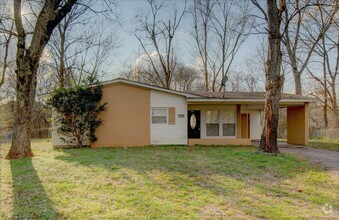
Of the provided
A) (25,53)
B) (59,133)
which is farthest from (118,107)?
(25,53)

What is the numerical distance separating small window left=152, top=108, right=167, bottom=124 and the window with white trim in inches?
114

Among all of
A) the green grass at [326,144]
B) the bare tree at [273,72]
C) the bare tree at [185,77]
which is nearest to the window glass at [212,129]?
the green grass at [326,144]

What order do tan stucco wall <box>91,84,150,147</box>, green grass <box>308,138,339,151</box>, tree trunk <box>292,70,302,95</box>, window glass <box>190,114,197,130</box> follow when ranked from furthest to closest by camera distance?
1. tree trunk <box>292,70,302,95</box>
2. window glass <box>190,114,197,130</box>
3. tan stucco wall <box>91,84,150,147</box>
4. green grass <box>308,138,339,151</box>

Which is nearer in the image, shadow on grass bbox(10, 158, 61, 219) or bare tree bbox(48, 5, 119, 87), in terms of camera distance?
shadow on grass bbox(10, 158, 61, 219)

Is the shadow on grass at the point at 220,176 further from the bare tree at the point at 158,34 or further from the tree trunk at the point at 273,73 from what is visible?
the bare tree at the point at 158,34

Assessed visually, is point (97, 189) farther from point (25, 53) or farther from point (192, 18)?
point (192, 18)

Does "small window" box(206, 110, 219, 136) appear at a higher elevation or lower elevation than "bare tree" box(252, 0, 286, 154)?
lower

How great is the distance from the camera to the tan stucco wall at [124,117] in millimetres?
14062

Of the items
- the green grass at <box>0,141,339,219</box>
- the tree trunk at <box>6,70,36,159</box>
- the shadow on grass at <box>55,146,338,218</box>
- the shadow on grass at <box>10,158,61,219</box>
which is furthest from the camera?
the tree trunk at <box>6,70,36,159</box>

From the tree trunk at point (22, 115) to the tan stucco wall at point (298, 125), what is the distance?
13907 millimetres

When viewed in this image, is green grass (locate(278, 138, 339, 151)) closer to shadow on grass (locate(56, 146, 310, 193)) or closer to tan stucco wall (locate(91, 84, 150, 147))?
shadow on grass (locate(56, 146, 310, 193))

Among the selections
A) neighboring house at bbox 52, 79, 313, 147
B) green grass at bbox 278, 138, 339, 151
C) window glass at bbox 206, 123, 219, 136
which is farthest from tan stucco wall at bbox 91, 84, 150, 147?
green grass at bbox 278, 138, 339, 151

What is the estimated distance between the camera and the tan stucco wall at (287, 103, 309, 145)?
50.3 ft

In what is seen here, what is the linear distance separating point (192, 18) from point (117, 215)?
26.6 meters
